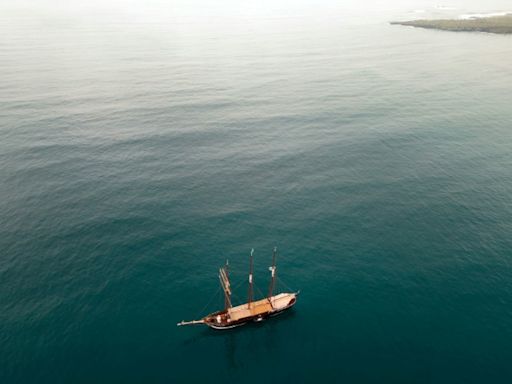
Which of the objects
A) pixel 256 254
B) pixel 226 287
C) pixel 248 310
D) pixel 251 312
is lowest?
pixel 251 312

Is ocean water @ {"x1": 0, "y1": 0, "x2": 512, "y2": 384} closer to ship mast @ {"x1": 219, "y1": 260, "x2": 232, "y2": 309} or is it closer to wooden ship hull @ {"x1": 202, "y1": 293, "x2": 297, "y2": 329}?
wooden ship hull @ {"x1": 202, "y1": 293, "x2": 297, "y2": 329}

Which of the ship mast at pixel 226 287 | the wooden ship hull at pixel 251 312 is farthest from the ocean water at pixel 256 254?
the ship mast at pixel 226 287

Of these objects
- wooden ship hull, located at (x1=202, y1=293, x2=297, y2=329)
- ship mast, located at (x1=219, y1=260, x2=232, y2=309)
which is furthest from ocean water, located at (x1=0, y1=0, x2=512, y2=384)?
ship mast, located at (x1=219, y1=260, x2=232, y2=309)

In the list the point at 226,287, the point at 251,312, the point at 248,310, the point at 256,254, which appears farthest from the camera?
the point at 256,254

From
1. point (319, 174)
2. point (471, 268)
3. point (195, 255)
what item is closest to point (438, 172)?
point (319, 174)

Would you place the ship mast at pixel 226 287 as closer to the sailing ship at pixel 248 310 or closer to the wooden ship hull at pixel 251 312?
the sailing ship at pixel 248 310

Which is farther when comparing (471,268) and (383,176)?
(383,176)

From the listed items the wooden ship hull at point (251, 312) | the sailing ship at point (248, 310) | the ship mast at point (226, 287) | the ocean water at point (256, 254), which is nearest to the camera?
the ocean water at point (256, 254)

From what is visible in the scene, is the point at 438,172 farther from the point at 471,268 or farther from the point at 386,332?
the point at 386,332

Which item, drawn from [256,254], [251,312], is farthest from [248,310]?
[256,254]

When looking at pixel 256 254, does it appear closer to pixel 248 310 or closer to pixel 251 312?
pixel 248 310

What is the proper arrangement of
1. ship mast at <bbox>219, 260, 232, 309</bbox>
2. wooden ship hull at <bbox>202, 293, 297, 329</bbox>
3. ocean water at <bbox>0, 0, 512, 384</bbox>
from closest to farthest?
ocean water at <bbox>0, 0, 512, 384</bbox> < wooden ship hull at <bbox>202, 293, 297, 329</bbox> < ship mast at <bbox>219, 260, 232, 309</bbox>
